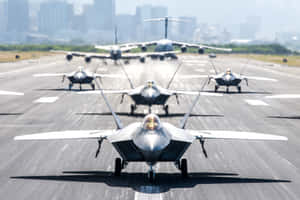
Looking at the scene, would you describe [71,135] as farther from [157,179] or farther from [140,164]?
[157,179]

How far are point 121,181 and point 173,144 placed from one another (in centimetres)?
248

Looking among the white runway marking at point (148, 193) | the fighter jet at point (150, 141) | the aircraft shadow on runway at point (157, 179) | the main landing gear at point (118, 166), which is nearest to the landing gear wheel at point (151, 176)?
the fighter jet at point (150, 141)

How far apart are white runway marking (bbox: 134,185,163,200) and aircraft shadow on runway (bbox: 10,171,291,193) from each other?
0.35 metres

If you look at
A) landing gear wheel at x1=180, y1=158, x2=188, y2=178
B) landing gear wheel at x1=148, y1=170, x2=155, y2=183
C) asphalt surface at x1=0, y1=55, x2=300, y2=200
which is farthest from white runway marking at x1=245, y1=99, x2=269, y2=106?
landing gear wheel at x1=148, y1=170, x2=155, y2=183

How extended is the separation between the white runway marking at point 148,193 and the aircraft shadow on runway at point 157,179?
35cm

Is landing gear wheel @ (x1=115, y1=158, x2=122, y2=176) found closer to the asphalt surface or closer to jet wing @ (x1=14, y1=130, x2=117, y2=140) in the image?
the asphalt surface

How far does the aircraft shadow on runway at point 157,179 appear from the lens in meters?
15.7

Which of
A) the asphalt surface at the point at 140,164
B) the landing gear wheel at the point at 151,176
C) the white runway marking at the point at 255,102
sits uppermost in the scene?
the landing gear wheel at the point at 151,176

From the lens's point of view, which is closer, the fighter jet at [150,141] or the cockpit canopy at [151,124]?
the fighter jet at [150,141]

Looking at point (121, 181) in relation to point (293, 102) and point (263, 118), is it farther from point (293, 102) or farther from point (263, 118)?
point (293, 102)

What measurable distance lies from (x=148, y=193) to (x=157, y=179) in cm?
172

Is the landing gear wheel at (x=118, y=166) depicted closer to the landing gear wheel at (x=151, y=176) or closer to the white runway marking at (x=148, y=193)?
the landing gear wheel at (x=151, y=176)

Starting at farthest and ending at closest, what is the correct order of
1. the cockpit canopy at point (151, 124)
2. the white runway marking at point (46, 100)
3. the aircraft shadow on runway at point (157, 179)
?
the white runway marking at point (46, 100), the aircraft shadow on runway at point (157, 179), the cockpit canopy at point (151, 124)

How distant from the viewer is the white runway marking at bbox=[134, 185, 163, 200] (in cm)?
1415
